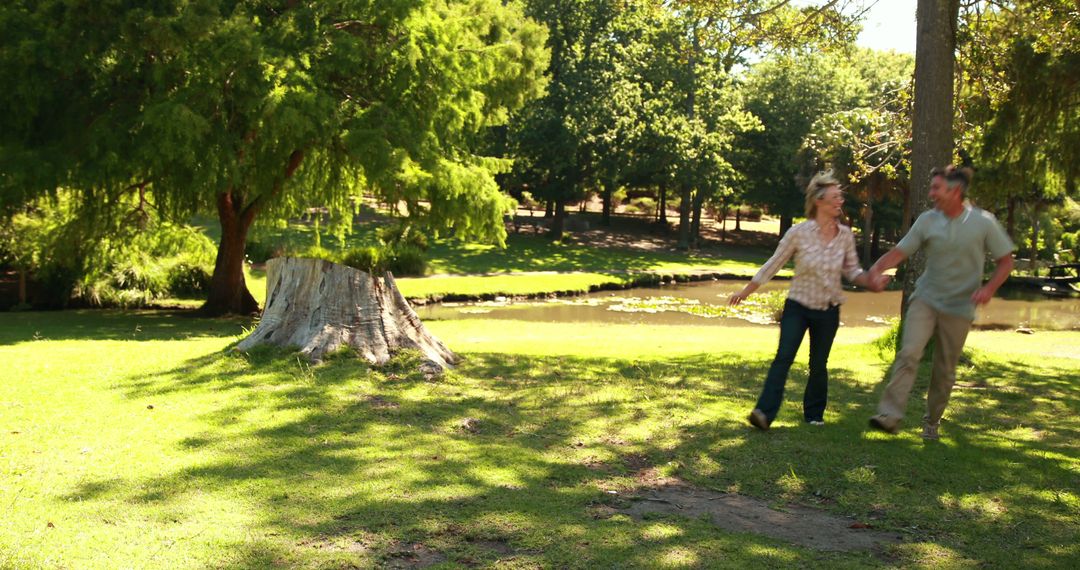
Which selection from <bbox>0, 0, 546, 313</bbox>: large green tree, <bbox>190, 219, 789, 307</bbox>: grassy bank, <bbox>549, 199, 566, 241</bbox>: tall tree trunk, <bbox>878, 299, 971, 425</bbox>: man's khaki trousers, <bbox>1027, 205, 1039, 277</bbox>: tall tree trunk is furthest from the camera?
<bbox>549, 199, 566, 241</bbox>: tall tree trunk

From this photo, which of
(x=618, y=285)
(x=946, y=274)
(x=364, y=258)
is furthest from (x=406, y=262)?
(x=946, y=274)

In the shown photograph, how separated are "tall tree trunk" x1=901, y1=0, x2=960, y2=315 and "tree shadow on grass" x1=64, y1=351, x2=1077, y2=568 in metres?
3.54

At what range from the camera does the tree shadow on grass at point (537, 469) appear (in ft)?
16.5

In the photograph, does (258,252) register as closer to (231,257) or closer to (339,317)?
(231,257)

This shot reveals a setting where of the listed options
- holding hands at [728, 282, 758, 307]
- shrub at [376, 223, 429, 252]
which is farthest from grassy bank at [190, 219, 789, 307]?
holding hands at [728, 282, 758, 307]

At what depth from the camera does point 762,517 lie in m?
5.68

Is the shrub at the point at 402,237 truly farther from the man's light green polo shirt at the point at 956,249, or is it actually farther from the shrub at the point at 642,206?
the shrub at the point at 642,206

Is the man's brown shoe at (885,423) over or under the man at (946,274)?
under

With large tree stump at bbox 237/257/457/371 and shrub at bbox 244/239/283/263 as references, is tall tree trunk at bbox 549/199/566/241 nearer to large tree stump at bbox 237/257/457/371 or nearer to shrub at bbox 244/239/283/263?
shrub at bbox 244/239/283/263

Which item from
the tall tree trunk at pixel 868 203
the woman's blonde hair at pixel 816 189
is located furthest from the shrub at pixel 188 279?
the tall tree trunk at pixel 868 203

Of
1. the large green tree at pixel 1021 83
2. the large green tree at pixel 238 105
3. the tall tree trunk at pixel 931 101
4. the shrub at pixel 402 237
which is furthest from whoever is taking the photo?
the shrub at pixel 402 237

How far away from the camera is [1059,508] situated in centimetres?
589

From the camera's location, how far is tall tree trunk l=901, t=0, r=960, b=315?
11.9 meters

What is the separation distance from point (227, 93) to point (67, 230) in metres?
5.87
